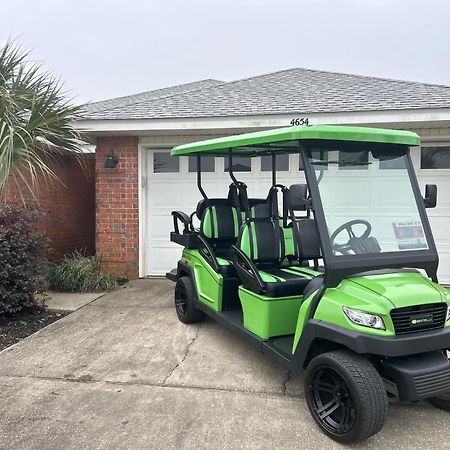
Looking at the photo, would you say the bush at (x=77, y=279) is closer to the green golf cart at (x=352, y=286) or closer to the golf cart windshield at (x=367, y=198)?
the green golf cart at (x=352, y=286)

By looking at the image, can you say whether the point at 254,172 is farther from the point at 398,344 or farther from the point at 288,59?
the point at 288,59

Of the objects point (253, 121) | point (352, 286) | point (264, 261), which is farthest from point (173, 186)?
point (352, 286)

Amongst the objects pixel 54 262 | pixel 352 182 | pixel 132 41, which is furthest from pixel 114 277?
pixel 132 41

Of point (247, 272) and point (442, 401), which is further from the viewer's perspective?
point (247, 272)

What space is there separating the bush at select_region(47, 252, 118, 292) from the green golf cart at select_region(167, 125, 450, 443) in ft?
11.0

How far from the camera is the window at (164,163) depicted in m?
7.24

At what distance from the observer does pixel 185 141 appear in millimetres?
7086

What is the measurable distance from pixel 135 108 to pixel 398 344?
19.2ft

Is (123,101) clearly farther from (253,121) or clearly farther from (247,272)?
(247,272)

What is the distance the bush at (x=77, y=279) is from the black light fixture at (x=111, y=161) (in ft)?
5.60

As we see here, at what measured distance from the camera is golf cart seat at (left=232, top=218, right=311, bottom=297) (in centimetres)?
329

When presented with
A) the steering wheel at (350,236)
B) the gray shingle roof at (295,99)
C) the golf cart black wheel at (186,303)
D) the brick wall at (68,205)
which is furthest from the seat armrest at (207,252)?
the brick wall at (68,205)

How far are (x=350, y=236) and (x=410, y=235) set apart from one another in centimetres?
46

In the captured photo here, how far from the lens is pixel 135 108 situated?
22.9 feet
